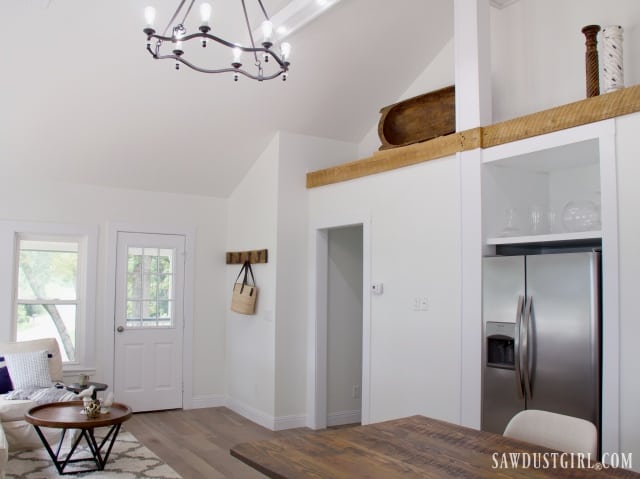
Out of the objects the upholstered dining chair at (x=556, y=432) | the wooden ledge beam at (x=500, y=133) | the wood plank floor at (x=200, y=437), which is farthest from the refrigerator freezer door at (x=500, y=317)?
the wood plank floor at (x=200, y=437)

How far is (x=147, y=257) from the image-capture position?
623 cm

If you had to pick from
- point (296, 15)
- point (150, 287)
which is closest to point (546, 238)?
point (296, 15)

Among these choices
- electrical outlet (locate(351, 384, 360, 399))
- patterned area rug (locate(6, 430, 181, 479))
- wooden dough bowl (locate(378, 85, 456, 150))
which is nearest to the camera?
patterned area rug (locate(6, 430, 181, 479))

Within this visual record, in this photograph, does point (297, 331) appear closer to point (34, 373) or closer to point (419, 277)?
point (419, 277)

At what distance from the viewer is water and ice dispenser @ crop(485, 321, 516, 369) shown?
3645 millimetres

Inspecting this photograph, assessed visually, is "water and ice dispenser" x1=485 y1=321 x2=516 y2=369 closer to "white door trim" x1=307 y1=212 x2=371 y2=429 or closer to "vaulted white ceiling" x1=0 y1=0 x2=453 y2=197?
"white door trim" x1=307 y1=212 x2=371 y2=429

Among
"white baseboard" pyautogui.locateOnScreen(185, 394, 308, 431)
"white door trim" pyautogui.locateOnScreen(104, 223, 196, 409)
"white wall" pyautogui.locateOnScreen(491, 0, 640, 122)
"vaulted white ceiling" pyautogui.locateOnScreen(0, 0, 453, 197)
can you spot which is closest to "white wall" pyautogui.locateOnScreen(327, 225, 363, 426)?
"white baseboard" pyautogui.locateOnScreen(185, 394, 308, 431)

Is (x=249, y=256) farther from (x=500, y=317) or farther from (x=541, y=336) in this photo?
(x=541, y=336)

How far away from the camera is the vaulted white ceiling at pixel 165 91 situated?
4.39 metres

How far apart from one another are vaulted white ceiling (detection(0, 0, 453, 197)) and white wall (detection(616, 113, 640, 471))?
238 cm

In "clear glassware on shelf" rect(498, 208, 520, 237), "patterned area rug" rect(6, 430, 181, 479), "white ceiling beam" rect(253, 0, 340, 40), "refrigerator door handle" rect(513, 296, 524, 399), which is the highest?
"white ceiling beam" rect(253, 0, 340, 40)

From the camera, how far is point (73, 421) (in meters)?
3.89

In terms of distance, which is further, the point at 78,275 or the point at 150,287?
the point at 150,287

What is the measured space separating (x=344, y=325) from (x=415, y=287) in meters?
1.54
